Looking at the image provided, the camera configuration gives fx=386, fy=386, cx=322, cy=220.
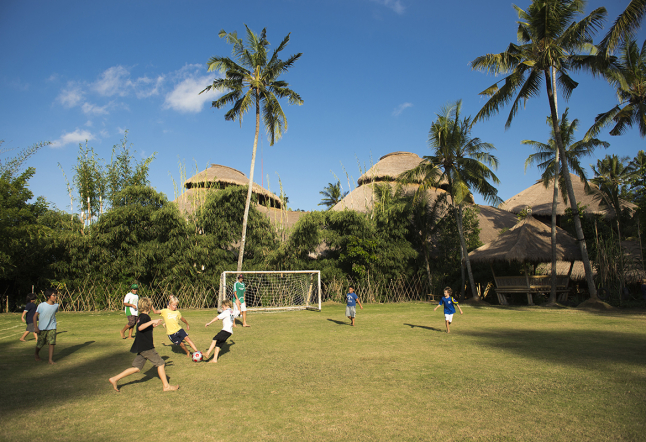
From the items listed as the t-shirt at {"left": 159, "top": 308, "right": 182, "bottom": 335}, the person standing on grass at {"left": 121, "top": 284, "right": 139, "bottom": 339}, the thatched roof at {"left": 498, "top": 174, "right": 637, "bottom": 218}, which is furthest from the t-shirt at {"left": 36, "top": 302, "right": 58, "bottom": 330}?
the thatched roof at {"left": 498, "top": 174, "right": 637, "bottom": 218}

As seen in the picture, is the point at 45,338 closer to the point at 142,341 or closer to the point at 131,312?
the point at 131,312

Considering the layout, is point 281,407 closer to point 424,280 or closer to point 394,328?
point 394,328

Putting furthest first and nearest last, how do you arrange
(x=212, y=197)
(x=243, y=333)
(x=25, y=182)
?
1. (x=212, y=197)
2. (x=25, y=182)
3. (x=243, y=333)

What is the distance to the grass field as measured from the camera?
12.8ft

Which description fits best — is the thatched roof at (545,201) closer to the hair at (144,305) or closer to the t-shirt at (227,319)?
the t-shirt at (227,319)

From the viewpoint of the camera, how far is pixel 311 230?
68.4 ft

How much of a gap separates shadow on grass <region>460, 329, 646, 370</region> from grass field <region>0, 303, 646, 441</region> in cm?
3

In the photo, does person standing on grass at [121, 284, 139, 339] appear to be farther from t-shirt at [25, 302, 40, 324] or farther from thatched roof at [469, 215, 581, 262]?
thatched roof at [469, 215, 581, 262]

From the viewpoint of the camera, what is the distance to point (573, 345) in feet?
26.6

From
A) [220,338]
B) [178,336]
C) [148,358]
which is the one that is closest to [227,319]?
[220,338]

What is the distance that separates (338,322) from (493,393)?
26.5ft

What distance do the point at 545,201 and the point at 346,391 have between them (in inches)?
1284

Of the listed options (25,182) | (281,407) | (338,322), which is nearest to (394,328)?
(338,322)

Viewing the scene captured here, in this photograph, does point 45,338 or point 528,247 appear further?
point 528,247
